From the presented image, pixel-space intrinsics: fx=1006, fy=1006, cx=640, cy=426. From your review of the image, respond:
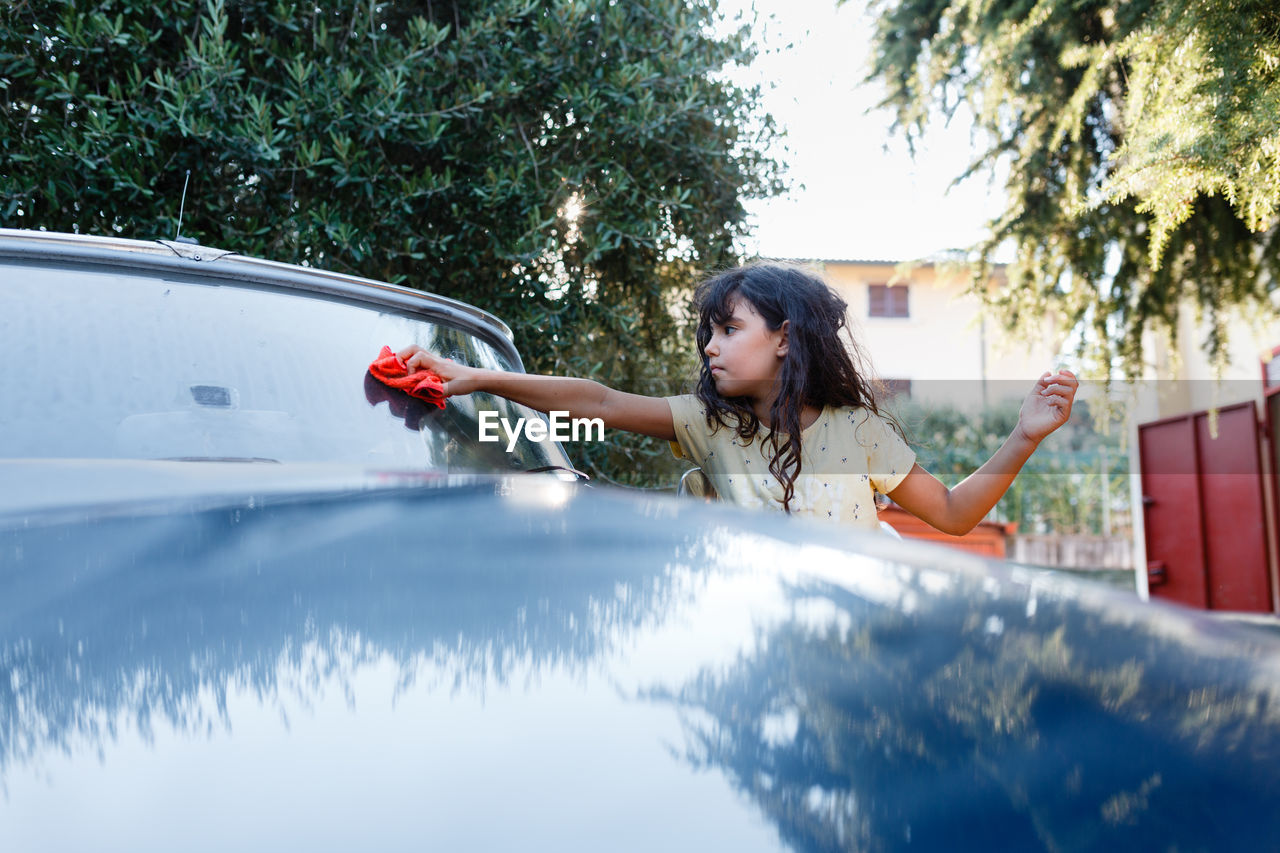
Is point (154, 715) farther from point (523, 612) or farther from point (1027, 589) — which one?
point (1027, 589)

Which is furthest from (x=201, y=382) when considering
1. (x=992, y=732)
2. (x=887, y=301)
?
(x=887, y=301)

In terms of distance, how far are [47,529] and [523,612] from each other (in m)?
0.50

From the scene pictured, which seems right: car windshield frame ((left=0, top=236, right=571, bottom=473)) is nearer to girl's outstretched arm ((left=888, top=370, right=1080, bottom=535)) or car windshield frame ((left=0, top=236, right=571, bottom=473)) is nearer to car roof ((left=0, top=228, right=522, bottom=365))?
car roof ((left=0, top=228, right=522, bottom=365))

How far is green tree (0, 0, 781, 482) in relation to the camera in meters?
4.19

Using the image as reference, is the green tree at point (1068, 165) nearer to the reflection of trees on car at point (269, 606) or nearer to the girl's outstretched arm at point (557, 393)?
the girl's outstretched arm at point (557, 393)

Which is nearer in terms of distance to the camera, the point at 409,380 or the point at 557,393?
the point at 409,380

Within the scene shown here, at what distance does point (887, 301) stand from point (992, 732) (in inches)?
1009

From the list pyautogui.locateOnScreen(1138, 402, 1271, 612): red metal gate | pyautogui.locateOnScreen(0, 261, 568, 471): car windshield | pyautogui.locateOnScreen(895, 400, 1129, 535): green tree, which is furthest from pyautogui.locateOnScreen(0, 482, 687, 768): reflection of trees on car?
pyautogui.locateOnScreen(895, 400, 1129, 535): green tree

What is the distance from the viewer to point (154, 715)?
2.22 feet

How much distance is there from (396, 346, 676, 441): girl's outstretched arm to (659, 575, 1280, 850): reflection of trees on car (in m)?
1.20

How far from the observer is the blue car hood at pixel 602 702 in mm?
595

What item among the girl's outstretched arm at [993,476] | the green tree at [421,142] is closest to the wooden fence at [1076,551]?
the green tree at [421,142]

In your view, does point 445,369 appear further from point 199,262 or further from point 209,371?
point 199,262

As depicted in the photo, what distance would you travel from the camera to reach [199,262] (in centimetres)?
191
